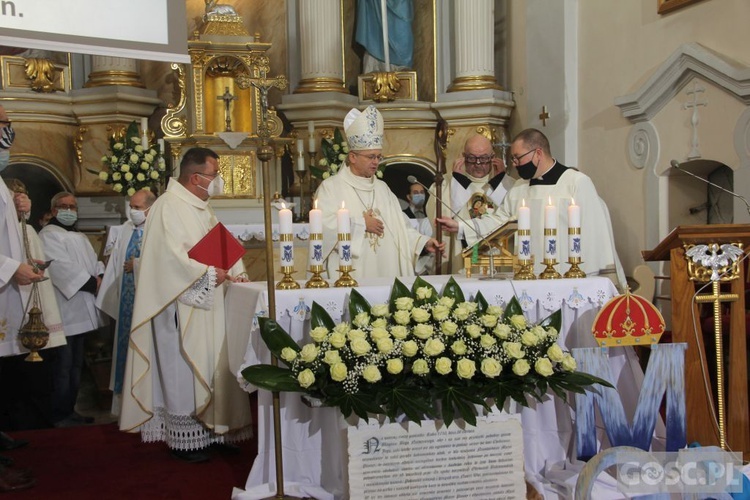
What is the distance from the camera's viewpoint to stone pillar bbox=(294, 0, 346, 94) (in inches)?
354

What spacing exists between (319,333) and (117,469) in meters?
1.87

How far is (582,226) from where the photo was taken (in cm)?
558

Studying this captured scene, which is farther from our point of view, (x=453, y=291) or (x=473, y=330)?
(x=453, y=291)

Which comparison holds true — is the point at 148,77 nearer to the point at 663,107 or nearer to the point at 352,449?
the point at 663,107

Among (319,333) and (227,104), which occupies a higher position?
(227,104)

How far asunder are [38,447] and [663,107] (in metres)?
5.13

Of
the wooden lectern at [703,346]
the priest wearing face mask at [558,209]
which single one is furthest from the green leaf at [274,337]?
the wooden lectern at [703,346]

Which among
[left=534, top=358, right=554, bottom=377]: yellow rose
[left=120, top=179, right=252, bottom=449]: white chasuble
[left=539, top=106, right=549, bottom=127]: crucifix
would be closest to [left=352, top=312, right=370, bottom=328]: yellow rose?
[left=534, top=358, right=554, bottom=377]: yellow rose

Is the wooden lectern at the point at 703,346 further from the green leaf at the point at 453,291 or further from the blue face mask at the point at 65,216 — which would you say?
the blue face mask at the point at 65,216

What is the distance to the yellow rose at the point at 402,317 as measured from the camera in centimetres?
399

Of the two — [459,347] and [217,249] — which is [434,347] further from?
[217,249]

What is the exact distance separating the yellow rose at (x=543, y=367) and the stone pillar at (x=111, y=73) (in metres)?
6.01

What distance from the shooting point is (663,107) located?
6828 millimetres

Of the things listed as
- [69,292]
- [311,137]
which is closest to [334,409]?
[69,292]
